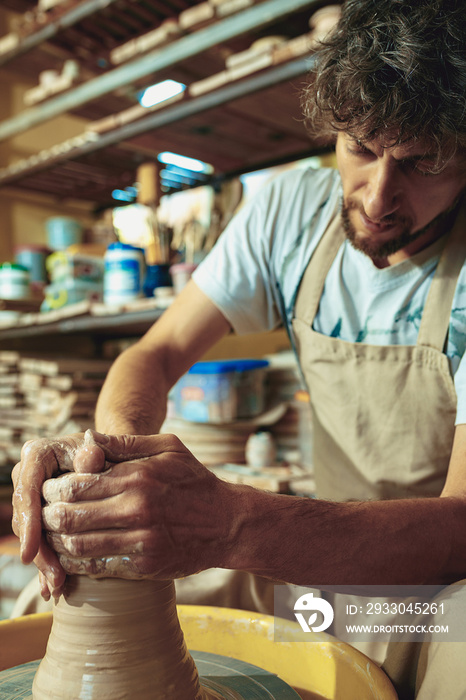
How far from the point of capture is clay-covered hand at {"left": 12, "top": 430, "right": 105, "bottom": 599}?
671 millimetres

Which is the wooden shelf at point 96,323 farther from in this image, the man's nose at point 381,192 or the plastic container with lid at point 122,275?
the man's nose at point 381,192

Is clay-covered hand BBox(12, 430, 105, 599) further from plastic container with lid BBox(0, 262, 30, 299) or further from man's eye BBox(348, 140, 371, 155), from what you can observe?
plastic container with lid BBox(0, 262, 30, 299)

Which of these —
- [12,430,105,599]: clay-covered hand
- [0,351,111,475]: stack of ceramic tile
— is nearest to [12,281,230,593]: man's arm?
[12,430,105,599]: clay-covered hand

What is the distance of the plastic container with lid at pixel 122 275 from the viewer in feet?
6.73

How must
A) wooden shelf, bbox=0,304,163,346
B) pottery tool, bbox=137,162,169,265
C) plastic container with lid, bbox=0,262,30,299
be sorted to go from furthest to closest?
1. plastic container with lid, bbox=0,262,30,299
2. pottery tool, bbox=137,162,169,265
3. wooden shelf, bbox=0,304,163,346

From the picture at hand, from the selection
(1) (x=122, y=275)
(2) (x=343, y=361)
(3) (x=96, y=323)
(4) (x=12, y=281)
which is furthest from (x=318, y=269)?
(4) (x=12, y=281)

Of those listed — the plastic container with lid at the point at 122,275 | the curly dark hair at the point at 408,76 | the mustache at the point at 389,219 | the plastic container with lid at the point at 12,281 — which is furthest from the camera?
the plastic container with lid at the point at 12,281

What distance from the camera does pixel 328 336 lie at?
1273mm

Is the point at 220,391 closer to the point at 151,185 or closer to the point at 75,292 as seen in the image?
the point at 75,292

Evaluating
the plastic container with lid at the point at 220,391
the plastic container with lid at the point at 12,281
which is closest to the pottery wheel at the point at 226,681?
the plastic container with lid at the point at 220,391

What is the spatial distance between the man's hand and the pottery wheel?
0.24m

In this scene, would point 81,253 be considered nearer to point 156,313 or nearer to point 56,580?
point 156,313

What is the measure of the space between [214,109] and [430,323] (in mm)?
1141

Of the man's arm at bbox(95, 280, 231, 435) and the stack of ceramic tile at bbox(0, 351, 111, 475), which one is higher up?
the man's arm at bbox(95, 280, 231, 435)
